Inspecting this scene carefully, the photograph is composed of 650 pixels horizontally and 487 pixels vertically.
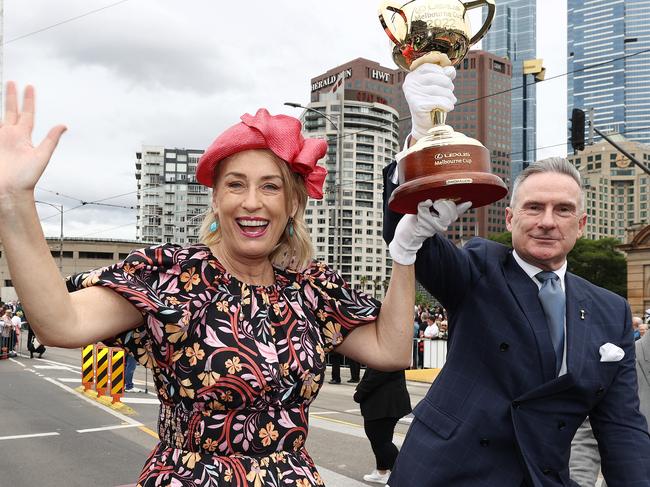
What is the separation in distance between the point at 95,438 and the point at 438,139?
786cm

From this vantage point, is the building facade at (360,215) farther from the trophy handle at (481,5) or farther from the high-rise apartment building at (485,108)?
the trophy handle at (481,5)

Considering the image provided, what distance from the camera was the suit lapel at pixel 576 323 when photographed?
2371 millimetres

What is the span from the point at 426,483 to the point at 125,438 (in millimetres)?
7211

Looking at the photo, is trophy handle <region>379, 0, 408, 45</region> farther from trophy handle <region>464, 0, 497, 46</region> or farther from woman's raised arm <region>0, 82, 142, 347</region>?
woman's raised arm <region>0, 82, 142, 347</region>

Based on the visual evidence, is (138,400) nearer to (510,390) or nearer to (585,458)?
(585,458)

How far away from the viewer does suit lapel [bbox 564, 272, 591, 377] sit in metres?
2.37

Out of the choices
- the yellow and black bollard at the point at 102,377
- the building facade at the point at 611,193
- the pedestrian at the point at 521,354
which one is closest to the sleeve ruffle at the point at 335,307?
the pedestrian at the point at 521,354

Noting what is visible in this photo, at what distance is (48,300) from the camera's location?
5.52 feet

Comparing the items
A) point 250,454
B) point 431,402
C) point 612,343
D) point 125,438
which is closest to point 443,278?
point 431,402

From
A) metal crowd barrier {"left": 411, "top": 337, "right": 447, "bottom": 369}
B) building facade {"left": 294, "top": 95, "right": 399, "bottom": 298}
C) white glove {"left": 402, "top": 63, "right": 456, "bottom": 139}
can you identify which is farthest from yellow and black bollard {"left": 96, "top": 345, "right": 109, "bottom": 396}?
building facade {"left": 294, "top": 95, "right": 399, "bottom": 298}

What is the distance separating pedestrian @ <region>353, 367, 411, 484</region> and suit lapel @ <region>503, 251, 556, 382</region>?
4.00 meters

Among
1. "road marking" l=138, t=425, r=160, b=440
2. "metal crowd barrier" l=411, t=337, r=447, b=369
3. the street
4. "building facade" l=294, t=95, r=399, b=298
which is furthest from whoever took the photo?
"building facade" l=294, t=95, r=399, b=298

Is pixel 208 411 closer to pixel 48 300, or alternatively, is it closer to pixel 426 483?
pixel 48 300

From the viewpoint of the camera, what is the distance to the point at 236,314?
6.81 feet
